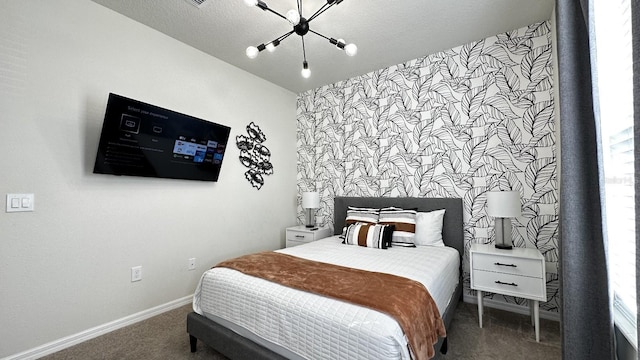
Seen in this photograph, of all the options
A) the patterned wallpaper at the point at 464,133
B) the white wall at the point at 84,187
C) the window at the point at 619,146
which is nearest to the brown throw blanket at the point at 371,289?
the window at the point at 619,146

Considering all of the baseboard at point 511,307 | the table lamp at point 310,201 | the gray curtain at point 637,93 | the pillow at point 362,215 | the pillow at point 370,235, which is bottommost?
the baseboard at point 511,307

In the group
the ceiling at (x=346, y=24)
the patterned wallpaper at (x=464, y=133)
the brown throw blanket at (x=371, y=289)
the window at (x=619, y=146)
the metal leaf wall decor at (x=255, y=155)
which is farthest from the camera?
the metal leaf wall decor at (x=255, y=155)

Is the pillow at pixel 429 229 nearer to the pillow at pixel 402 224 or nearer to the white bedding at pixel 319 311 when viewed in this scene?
the pillow at pixel 402 224

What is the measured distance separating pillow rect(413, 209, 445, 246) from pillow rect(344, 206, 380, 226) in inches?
18.8

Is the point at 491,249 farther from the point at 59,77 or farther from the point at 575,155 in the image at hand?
the point at 59,77

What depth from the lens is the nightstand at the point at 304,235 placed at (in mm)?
3564

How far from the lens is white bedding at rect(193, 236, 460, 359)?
124cm

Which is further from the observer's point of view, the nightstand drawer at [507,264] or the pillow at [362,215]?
the pillow at [362,215]

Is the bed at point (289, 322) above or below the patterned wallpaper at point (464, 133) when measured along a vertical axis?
below

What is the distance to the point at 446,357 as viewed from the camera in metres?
1.90

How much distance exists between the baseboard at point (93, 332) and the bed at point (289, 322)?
2.87 feet

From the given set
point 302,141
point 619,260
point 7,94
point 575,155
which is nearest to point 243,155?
point 302,141

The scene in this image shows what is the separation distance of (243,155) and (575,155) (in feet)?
10.2

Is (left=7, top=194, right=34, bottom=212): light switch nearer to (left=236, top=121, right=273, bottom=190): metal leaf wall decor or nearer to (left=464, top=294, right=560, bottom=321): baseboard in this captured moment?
(left=236, top=121, right=273, bottom=190): metal leaf wall decor
